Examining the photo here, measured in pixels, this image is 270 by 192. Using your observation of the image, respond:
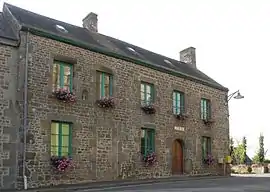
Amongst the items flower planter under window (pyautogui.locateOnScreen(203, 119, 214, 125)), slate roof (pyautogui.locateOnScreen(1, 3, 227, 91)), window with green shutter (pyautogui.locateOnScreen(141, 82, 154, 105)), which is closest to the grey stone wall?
slate roof (pyautogui.locateOnScreen(1, 3, 227, 91))

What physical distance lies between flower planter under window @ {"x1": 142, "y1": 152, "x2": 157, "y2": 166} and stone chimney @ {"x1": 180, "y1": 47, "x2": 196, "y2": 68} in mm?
10268

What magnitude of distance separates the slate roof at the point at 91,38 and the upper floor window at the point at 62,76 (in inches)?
45.8

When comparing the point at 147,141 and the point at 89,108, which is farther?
the point at 147,141

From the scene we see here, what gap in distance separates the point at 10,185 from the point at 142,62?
8.82m

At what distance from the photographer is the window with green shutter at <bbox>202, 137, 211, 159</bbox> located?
23.4 m

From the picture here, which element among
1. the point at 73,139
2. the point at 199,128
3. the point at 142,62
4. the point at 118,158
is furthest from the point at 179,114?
the point at 73,139

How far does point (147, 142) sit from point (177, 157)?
2548 mm

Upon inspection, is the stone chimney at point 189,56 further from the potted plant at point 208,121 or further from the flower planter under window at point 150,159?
the flower planter under window at point 150,159

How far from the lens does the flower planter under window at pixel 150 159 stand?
1939 cm

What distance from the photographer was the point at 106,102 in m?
17.9

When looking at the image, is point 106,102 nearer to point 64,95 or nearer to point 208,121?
point 64,95

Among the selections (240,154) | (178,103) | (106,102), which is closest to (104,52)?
(106,102)

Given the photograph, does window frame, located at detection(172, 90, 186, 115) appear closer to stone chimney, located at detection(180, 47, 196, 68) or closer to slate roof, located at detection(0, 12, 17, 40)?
stone chimney, located at detection(180, 47, 196, 68)

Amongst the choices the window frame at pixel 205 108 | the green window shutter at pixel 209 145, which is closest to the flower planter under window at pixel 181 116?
the window frame at pixel 205 108
